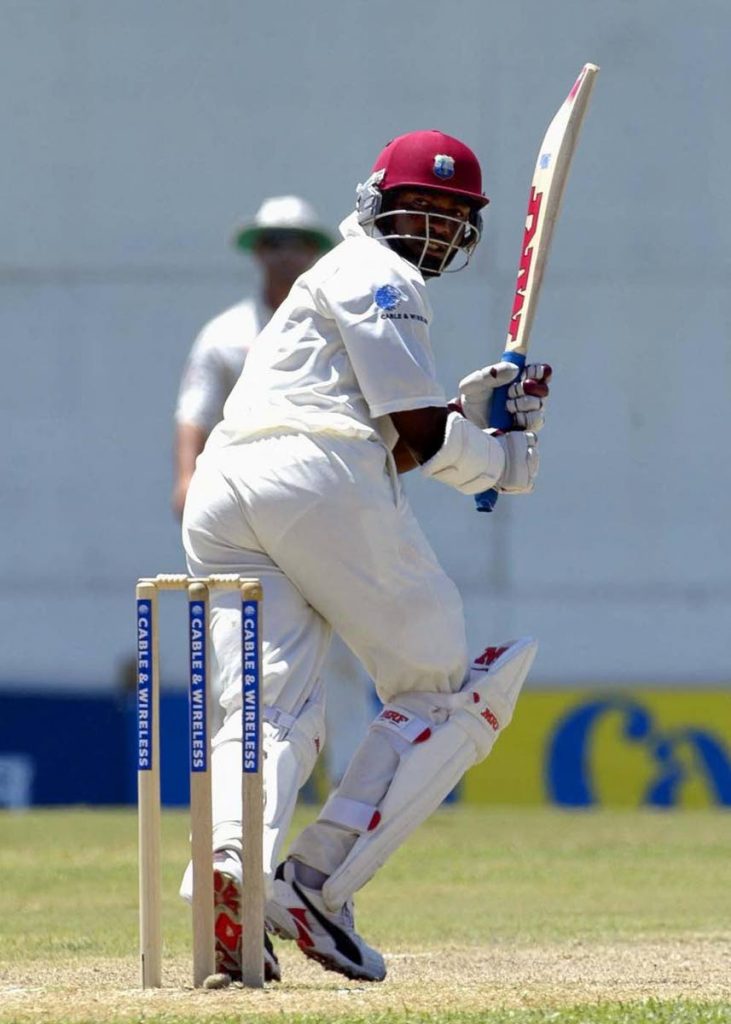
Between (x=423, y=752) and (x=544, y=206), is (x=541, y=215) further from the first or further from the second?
(x=423, y=752)

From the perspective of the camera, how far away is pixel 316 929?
4.36 m

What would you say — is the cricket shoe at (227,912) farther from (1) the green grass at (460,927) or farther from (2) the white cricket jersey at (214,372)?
(2) the white cricket jersey at (214,372)

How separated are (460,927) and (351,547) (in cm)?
177

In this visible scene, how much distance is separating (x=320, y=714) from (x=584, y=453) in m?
9.16

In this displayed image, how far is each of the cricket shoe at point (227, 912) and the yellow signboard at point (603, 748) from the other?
7.57 metres

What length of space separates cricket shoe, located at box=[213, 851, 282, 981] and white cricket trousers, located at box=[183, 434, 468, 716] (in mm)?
336

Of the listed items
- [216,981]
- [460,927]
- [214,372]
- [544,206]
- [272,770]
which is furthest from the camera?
[214,372]

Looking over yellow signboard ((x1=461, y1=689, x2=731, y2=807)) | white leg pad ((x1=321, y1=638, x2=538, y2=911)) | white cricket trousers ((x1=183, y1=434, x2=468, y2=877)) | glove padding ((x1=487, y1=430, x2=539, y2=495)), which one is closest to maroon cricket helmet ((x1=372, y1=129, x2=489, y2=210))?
glove padding ((x1=487, y1=430, x2=539, y2=495))

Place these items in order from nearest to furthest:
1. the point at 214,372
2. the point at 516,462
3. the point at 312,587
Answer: the point at 312,587 → the point at 516,462 → the point at 214,372

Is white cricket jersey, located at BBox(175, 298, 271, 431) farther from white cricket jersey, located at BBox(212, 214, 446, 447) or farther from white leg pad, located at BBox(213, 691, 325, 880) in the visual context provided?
white leg pad, located at BBox(213, 691, 325, 880)

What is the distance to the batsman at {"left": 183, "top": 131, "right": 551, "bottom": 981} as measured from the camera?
432 cm

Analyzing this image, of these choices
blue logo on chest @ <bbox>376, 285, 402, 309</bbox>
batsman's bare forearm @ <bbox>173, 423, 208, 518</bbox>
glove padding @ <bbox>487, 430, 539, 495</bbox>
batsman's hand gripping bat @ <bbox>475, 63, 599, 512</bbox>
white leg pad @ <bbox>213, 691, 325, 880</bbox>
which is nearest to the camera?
white leg pad @ <bbox>213, 691, 325, 880</bbox>

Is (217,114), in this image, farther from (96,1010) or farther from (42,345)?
(96,1010)

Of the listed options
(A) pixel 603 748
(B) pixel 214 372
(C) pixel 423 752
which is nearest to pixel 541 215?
(C) pixel 423 752
